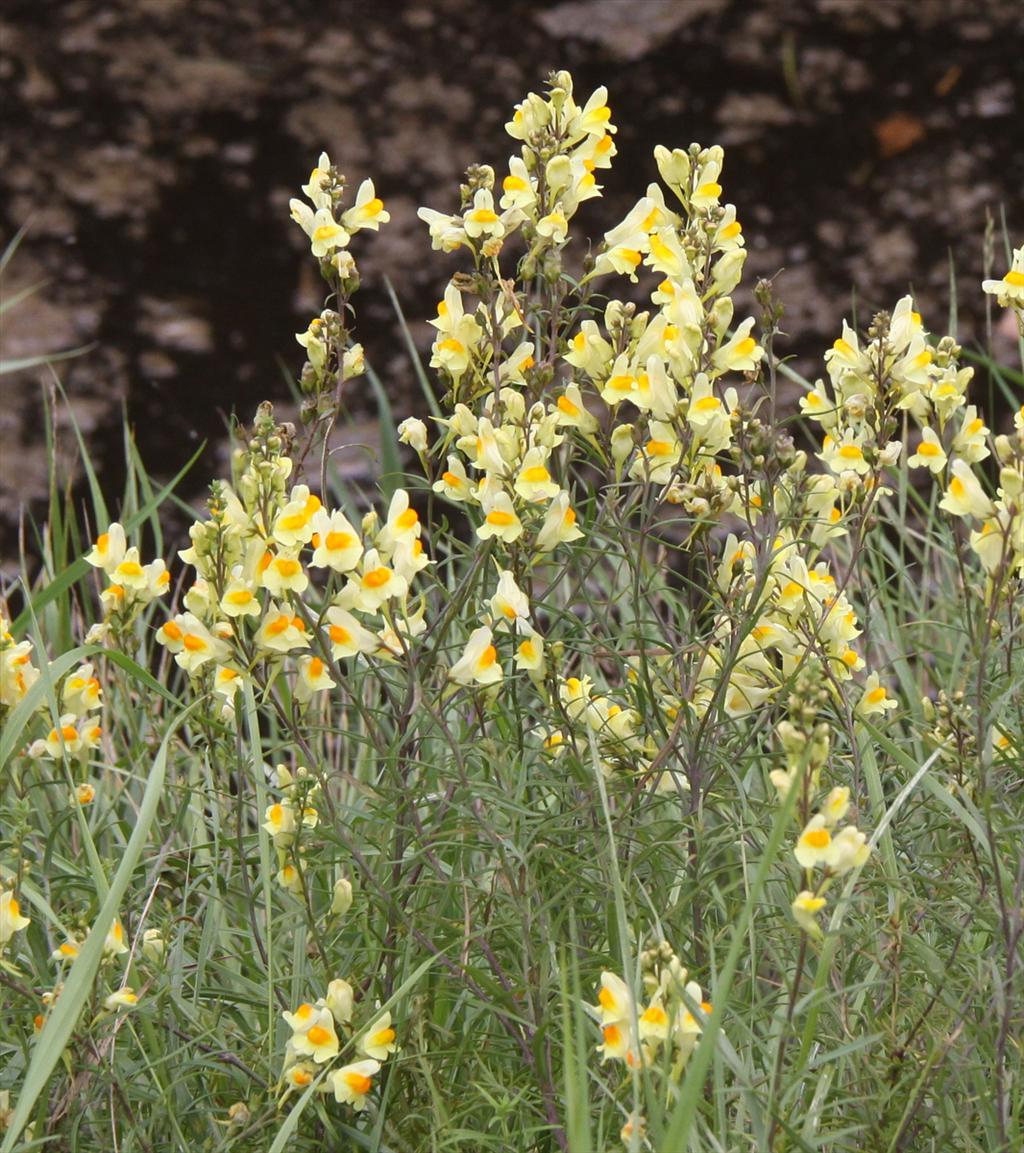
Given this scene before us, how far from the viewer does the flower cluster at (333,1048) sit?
1698 mm

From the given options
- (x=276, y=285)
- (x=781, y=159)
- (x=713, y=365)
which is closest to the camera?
(x=713, y=365)

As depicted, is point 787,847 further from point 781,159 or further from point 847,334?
point 781,159

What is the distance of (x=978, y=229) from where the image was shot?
538 centimetres

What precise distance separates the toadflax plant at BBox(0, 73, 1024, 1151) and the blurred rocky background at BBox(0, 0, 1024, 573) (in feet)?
9.02

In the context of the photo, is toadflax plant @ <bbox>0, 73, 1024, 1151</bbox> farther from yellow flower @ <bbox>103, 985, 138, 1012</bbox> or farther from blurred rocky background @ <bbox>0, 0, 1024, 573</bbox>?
blurred rocky background @ <bbox>0, 0, 1024, 573</bbox>

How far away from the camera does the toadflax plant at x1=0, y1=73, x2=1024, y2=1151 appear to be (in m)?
1.73

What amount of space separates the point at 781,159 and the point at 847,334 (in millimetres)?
3906

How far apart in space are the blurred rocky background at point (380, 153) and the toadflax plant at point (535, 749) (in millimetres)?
2751

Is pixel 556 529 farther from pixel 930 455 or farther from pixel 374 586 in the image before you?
pixel 930 455

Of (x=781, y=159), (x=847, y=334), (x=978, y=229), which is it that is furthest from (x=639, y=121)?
(x=847, y=334)

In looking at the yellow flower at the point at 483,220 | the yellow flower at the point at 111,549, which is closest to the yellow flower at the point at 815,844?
the yellow flower at the point at 483,220

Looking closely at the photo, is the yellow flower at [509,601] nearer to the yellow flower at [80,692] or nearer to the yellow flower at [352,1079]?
the yellow flower at [352,1079]

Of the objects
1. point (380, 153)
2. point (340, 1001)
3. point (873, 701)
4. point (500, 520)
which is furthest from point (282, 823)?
point (380, 153)

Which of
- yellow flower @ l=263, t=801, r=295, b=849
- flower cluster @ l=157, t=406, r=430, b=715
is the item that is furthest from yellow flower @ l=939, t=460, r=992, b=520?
yellow flower @ l=263, t=801, r=295, b=849
